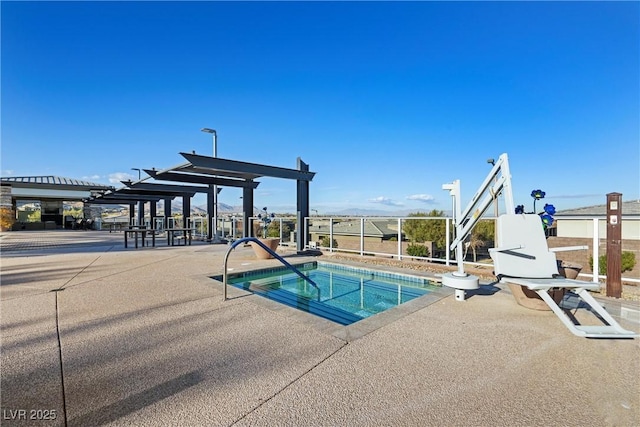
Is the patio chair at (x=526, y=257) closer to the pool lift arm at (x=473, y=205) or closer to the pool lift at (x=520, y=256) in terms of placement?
the pool lift at (x=520, y=256)

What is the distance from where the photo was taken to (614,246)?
11.6 feet

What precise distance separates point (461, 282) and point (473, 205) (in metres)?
1.01

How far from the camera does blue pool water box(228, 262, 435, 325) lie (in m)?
3.91

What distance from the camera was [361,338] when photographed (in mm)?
2531

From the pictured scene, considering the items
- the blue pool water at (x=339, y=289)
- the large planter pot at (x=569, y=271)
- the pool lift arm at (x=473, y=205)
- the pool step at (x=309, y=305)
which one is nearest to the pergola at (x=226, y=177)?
the blue pool water at (x=339, y=289)

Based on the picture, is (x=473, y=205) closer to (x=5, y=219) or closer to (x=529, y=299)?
(x=529, y=299)

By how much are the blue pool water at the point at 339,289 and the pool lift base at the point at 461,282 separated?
785 millimetres

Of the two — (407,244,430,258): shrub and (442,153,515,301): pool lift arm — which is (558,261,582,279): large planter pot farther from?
(407,244,430,258): shrub

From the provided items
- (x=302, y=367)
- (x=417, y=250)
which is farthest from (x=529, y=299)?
(x=417, y=250)

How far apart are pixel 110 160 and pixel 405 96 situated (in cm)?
1683

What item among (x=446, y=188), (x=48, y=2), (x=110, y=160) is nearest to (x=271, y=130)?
(x=48, y=2)

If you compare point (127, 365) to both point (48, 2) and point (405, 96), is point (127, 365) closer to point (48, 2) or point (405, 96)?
point (48, 2)

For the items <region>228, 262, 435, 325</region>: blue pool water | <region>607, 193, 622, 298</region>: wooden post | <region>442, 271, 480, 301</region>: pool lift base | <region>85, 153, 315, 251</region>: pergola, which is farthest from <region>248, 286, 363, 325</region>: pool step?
<region>85, 153, 315, 251</region>: pergola

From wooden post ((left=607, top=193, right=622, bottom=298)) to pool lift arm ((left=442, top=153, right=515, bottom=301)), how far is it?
4.53 ft
